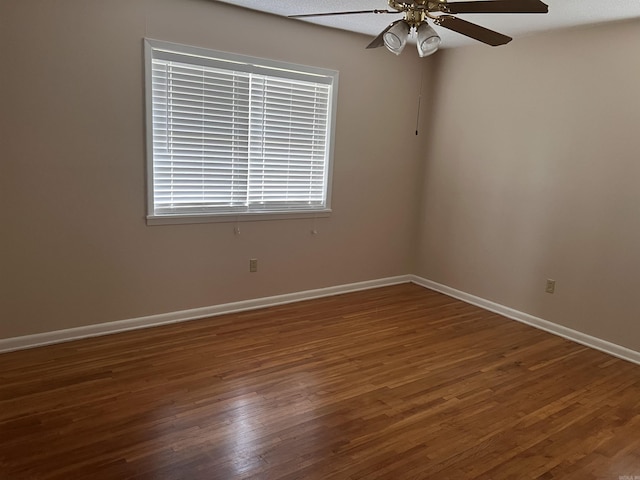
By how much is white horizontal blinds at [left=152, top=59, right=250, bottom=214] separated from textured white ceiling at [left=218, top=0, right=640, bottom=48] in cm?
62

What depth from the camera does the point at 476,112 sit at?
445 centimetres

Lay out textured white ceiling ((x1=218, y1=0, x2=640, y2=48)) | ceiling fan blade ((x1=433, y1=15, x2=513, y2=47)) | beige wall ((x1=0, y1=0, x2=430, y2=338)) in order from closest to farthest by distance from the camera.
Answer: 1. ceiling fan blade ((x1=433, y1=15, x2=513, y2=47))
2. beige wall ((x1=0, y1=0, x2=430, y2=338))
3. textured white ceiling ((x1=218, y1=0, x2=640, y2=48))

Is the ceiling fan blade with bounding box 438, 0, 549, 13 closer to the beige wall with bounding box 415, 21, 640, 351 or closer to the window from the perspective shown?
the beige wall with bounding box 415, 21, 640, 351

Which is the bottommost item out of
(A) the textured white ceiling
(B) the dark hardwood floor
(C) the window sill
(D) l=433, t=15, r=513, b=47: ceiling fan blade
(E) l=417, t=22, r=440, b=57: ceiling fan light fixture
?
(B) the dark hardwood floor

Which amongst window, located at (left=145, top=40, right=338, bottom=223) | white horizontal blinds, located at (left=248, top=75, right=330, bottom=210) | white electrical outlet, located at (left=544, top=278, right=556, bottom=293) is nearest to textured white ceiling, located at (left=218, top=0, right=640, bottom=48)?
window, located at (left=145, top=40, right=338, bottom=223)

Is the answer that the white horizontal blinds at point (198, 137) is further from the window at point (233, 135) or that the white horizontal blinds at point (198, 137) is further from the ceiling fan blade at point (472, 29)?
the ceiling fan blade at point (472, 29)

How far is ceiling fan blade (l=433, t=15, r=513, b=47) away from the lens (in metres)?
2.14

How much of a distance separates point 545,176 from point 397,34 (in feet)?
7.86

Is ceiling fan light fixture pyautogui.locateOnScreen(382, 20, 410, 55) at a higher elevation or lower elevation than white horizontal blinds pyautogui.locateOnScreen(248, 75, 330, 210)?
higher

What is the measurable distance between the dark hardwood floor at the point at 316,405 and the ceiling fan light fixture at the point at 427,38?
1.93 m

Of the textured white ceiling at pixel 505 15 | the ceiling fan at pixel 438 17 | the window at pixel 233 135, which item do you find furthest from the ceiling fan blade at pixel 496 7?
the window at pixel 233 135

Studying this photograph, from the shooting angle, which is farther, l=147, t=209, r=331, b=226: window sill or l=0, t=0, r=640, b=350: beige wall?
l=147, t=209, r=331, b=226: window sill

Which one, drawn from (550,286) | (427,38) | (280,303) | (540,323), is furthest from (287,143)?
(540,323)

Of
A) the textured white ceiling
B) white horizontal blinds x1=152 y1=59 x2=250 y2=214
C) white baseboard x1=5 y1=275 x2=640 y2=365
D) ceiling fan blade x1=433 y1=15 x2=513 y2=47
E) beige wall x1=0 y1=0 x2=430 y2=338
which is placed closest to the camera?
ceiling fan blade x1=433 y1=15 x2=513 y2=47
